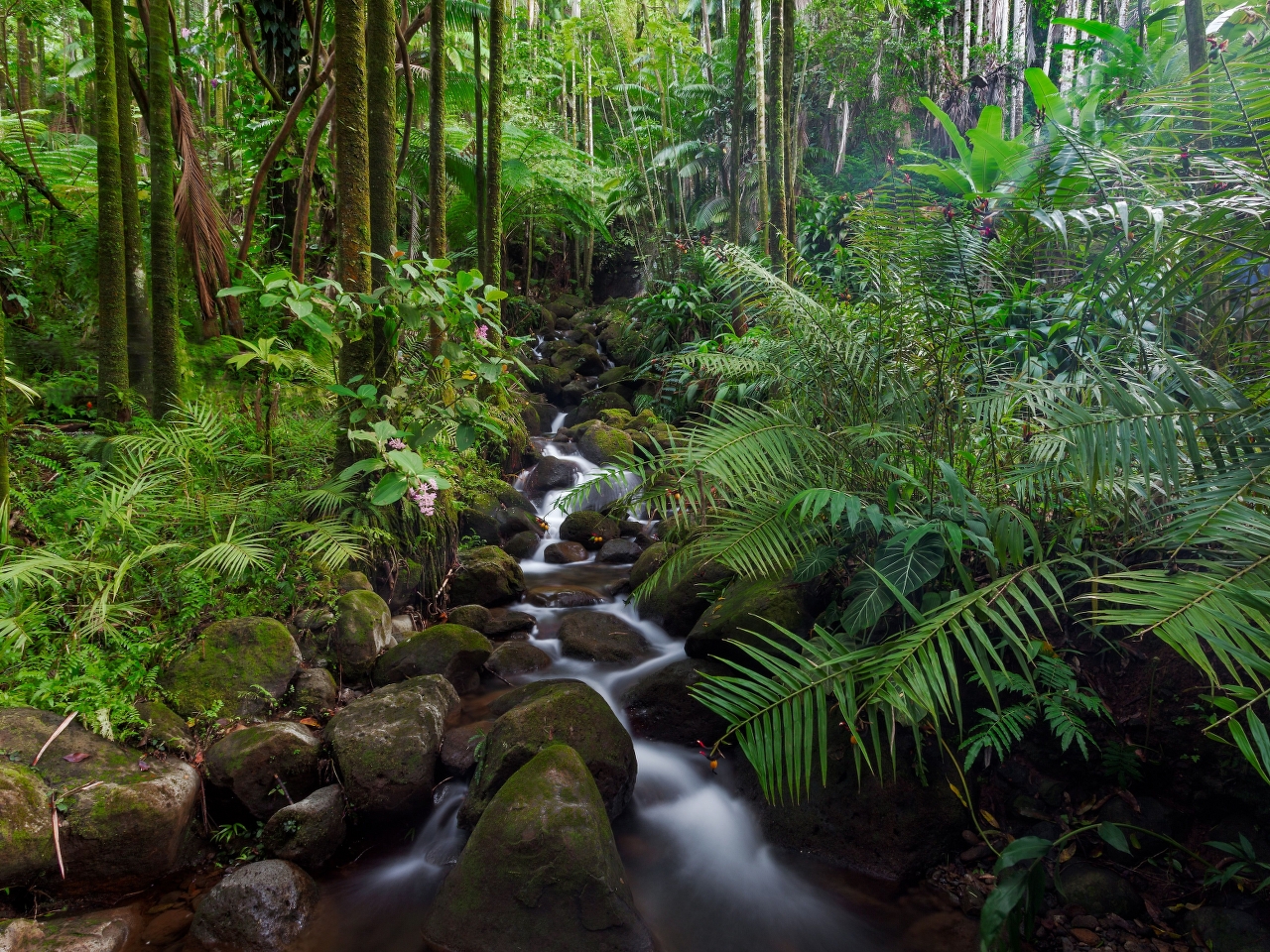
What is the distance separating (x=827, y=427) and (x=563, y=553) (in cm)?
368

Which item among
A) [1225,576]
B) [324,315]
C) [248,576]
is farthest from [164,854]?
[1225,576]

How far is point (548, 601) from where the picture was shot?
555 centimetres

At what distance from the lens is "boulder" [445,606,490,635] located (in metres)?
4.79

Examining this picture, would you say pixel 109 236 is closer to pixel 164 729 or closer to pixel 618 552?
pixel 164 729

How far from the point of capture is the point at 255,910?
2531 mm

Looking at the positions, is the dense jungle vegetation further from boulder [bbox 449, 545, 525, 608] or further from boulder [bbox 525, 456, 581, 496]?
boulder [bbox 525, 456, 581, 496]

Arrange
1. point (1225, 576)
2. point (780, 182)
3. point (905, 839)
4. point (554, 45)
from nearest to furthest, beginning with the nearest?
point (1225, 576)
point (905, 839)
point (780, 182)
point (554, 45)

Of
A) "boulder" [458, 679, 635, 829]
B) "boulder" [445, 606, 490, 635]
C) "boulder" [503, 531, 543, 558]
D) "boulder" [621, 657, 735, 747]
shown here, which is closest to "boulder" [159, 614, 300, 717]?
"boulder" [458, 679, 635, 829]

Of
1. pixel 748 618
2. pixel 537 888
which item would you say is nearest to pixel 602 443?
pixel 748 618

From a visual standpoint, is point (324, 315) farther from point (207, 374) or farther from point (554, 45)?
point (554, 45)

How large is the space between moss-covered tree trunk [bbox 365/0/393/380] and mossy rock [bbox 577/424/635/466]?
14.6ft

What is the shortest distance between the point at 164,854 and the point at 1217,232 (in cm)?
476

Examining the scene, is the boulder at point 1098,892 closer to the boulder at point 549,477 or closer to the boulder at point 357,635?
the boulder at point 357,635

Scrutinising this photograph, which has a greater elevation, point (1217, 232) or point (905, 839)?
point (1217, 232)
